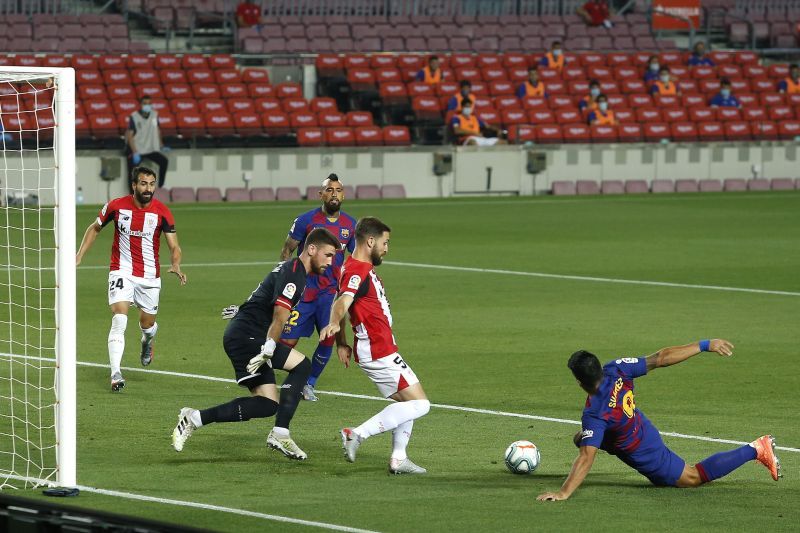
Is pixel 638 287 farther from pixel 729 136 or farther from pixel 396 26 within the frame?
pixel 396 26

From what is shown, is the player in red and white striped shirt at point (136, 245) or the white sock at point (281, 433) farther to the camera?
the player in red and white striped shirt at point (136, 245)

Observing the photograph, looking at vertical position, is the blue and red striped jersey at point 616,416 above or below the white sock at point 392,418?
above

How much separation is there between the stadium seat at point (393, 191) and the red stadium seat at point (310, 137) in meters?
1.79

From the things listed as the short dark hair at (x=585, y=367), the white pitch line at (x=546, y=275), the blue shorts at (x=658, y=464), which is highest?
the short dark hair at (x=585, y=367)

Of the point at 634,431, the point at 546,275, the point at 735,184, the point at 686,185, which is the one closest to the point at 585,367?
the point at 634,431

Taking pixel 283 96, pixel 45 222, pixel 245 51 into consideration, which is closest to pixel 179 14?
pixel 245 51

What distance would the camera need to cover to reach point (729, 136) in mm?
39031

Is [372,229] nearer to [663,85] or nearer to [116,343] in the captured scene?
[116,343]

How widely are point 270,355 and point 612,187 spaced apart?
27.8m

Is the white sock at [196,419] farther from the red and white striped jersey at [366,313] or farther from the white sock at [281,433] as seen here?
A: the red and white striped jersey at [366,313]

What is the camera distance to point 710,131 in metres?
38.9

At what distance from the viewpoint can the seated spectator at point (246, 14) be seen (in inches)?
1549

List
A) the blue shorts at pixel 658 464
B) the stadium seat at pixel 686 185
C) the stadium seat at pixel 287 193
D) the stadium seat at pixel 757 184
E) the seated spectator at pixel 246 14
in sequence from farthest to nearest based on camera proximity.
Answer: the seated spectator at pixel 246 14, the stadium seat at pixel 757 184, the stadium seat at pixel 686 185, the stadium seat at pixel 287 193, the blue shorts at pixel 658 464

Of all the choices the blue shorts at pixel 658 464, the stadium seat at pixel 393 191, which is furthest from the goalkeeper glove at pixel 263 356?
the stadium seat at pixel 393 191
